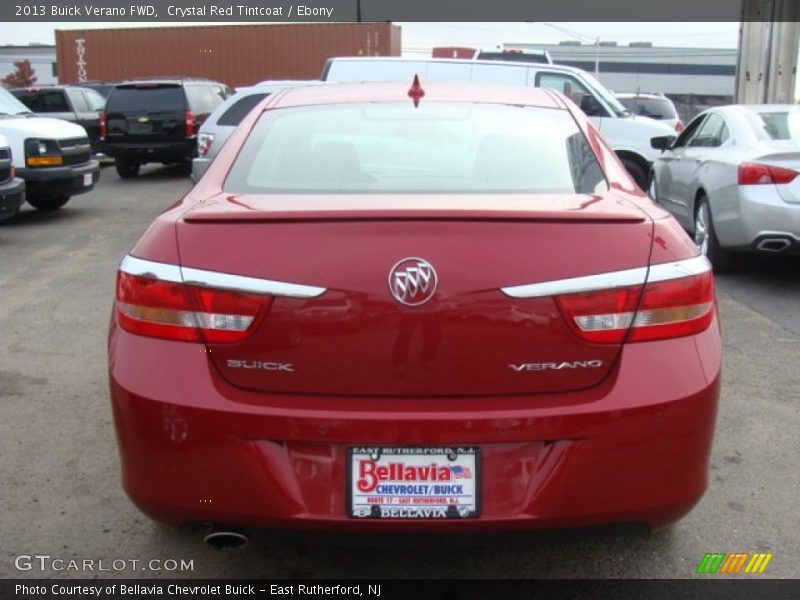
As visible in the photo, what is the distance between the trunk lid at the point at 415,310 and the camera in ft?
7.48

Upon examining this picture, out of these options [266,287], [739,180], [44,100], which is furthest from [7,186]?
[44,100]

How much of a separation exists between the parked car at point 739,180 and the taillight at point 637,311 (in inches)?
181

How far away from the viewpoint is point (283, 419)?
2.26 m

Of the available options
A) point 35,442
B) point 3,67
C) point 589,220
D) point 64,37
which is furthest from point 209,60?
point 3,67

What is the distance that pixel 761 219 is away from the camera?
6590 millimetres

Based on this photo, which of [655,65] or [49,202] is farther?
[655,65]

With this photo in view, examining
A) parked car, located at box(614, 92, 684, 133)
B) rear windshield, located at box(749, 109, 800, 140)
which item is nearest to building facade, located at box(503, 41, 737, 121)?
parked car, located at box(614, 92, 684, 133)

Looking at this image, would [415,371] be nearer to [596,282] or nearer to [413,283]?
[413,283]

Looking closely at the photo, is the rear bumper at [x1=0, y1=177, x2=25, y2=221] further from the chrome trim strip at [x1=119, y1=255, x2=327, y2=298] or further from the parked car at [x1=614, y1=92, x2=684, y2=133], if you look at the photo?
the parked car at [x1=614, y1=92, x2=684, y2=133]

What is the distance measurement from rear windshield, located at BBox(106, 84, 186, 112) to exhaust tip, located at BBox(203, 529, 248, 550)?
14.8m

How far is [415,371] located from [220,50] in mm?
26974

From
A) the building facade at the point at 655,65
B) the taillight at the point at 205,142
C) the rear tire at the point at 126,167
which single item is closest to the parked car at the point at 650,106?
the rear tire at the point at 126,167

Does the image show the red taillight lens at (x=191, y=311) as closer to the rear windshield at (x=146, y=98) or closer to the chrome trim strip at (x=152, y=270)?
the chrome trim strip at (x=152, y=270)

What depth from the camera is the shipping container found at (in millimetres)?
26438
